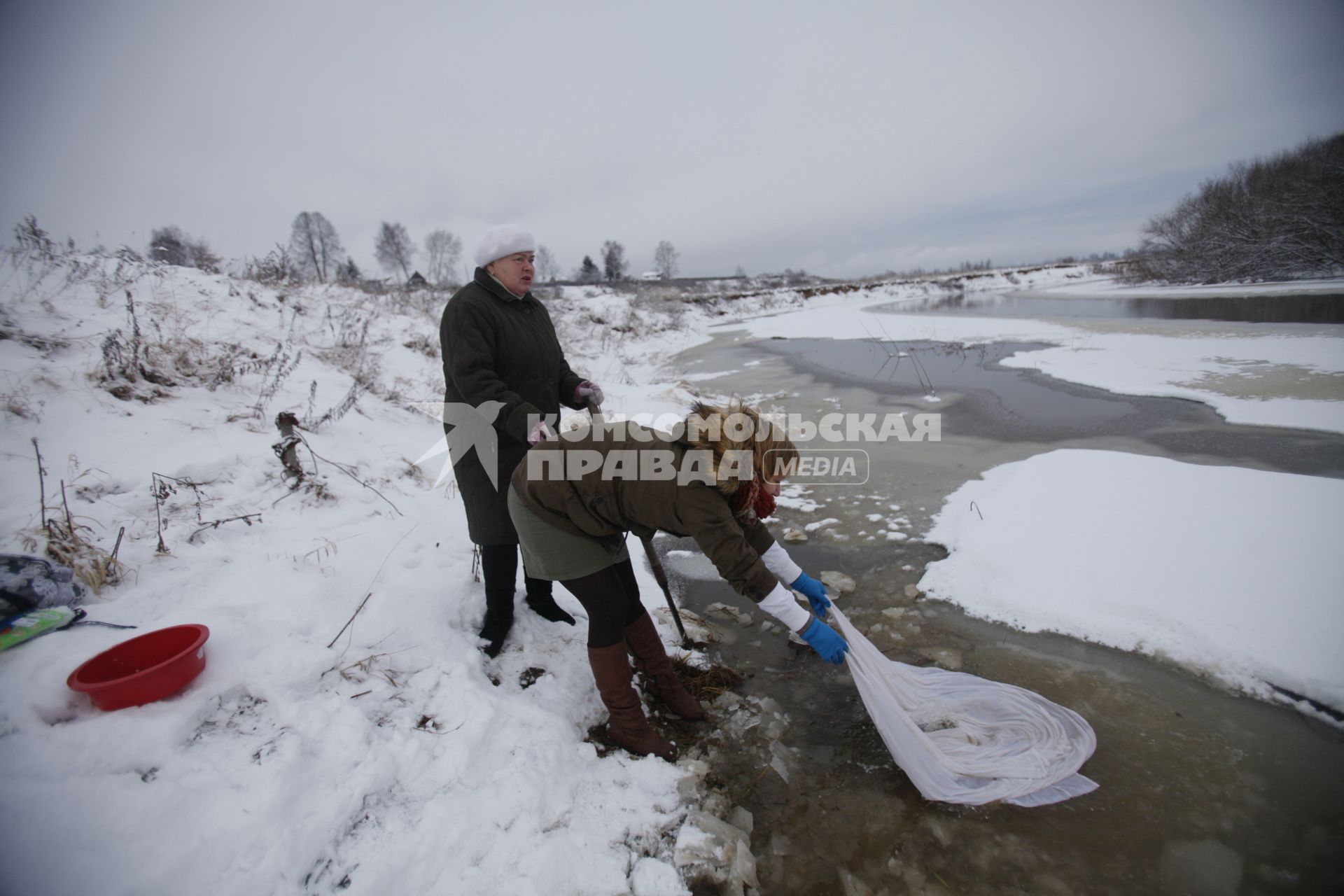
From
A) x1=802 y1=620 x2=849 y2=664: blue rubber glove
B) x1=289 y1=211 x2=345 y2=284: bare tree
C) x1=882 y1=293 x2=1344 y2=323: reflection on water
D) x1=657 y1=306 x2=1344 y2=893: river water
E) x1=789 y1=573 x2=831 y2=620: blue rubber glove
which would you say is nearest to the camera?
x1=657 y1=306 x2=1344 y2=893: river water

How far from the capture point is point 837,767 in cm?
203

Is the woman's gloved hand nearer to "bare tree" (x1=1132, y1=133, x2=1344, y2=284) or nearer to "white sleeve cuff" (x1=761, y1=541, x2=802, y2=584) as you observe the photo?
"white sleeve cuff" (x1=761, y1=541, x2=802, y2=584)

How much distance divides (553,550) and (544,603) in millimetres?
955

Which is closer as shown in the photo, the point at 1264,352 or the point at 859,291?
the point at 1264,352

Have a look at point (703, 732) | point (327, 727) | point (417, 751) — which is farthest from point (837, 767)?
point (327, 727)

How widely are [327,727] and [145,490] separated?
1.97 m

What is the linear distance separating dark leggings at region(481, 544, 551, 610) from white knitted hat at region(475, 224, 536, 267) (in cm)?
121

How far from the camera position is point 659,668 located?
2.26 meters

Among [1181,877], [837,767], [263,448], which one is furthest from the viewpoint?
[263,448]

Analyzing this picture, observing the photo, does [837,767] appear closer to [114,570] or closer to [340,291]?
[114,570]

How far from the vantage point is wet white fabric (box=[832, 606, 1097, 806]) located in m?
1.83

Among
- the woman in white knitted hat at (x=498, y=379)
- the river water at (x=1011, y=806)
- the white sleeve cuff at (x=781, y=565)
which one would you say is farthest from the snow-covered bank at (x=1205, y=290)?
the woman in white knitted hat at (x=498, y=379)

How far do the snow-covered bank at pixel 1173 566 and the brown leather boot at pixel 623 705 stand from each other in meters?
1.81

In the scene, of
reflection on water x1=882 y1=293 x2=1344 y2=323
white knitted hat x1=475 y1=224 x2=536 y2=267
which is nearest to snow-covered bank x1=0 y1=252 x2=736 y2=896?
white knitted hat x1=475 y1=224 x2=536 y2=267
